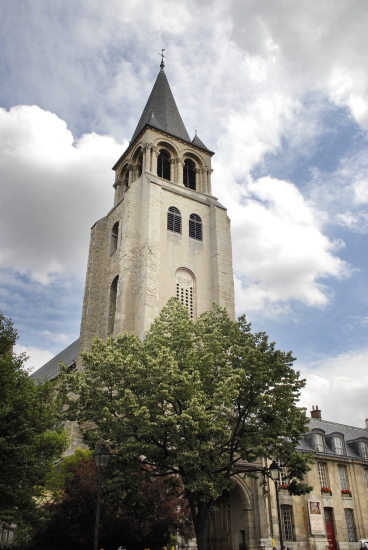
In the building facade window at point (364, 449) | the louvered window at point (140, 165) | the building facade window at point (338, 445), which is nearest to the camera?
the building facade window at point (338, 445)

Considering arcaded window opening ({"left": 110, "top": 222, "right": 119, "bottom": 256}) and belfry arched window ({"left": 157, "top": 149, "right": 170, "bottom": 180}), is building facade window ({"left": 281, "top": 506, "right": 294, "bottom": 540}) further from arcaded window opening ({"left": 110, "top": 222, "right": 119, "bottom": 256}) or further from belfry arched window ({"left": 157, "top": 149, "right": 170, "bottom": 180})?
belfry arched window ({"left": 157, "top": 149, "right": 170, "bottom": 180})

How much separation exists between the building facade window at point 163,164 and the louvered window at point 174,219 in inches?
190

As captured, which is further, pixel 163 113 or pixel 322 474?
pixel 163 113

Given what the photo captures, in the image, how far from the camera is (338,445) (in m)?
32.3

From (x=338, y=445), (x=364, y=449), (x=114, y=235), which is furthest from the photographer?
(x=114, y=235)

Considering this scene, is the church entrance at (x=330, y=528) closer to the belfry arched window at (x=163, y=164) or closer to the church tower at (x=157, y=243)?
the church tower at (x=157, y=243)

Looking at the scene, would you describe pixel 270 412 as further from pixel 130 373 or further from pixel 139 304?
pixel 139 304

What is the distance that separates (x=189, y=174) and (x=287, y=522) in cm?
2849

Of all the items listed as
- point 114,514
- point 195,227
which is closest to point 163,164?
point 195,227

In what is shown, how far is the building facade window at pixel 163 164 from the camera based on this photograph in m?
40.8

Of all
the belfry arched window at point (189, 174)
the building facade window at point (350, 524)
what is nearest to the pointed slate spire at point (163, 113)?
the belfry arched window at point (189, 174)

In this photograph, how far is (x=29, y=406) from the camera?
17375mm

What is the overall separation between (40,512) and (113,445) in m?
3.17

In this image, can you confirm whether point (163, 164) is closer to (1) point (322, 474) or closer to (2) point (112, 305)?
(2) point (112, 305)
